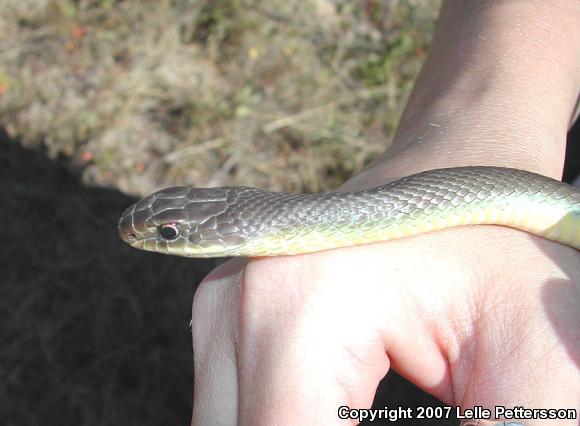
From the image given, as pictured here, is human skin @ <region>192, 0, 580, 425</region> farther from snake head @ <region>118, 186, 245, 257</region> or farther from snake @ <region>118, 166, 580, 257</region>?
snake head @ <region>118, 186, 245, 257</region>

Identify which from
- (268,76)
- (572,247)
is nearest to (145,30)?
(268,76)

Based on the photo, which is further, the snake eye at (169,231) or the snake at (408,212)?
the snake eye at (169,231)

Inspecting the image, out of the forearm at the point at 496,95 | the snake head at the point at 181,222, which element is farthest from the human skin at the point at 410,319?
the snake head at the point at 181,222

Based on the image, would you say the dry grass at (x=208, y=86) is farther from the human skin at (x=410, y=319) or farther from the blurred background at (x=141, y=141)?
the human skin at (x=410, y=319)

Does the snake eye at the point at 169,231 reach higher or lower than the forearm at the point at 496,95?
lower

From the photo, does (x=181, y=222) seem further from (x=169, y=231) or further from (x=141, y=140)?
(x=141, y=140)

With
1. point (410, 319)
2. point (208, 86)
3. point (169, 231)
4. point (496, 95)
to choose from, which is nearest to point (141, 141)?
point (208, 86)

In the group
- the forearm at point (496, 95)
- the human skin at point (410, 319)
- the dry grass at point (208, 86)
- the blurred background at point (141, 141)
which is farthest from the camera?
the dry grass at point (208, 86)
